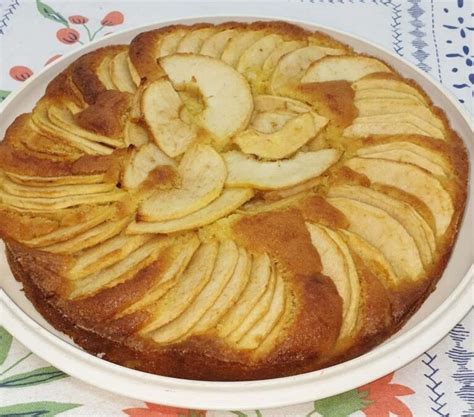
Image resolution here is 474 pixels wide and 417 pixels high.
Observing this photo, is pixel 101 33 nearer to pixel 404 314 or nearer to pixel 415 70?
pixel 415 70

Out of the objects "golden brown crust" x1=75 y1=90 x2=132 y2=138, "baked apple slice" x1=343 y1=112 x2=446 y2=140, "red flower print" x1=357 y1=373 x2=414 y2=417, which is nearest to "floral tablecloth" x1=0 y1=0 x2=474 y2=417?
"red flower print" x1=357 y1=373 x2=414 y2=417

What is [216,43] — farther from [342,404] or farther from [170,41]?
[342,404]

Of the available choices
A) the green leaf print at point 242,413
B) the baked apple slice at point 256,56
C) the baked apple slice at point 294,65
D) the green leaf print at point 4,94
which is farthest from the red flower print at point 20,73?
the green leaf print at point 242,413

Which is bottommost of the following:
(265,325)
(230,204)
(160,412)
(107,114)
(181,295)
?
(160,412)

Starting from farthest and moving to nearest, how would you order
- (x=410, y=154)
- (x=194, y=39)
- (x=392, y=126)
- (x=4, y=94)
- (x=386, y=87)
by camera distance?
(x=4, y=94), (x=194, y=39), (x=386, y=87), (x=392, y=126), (x=410, y=154)

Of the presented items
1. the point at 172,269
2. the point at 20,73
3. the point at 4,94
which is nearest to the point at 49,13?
the point at 20,73

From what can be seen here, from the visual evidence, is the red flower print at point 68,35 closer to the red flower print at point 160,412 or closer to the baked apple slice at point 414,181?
the baked apple slice at point 414,181
